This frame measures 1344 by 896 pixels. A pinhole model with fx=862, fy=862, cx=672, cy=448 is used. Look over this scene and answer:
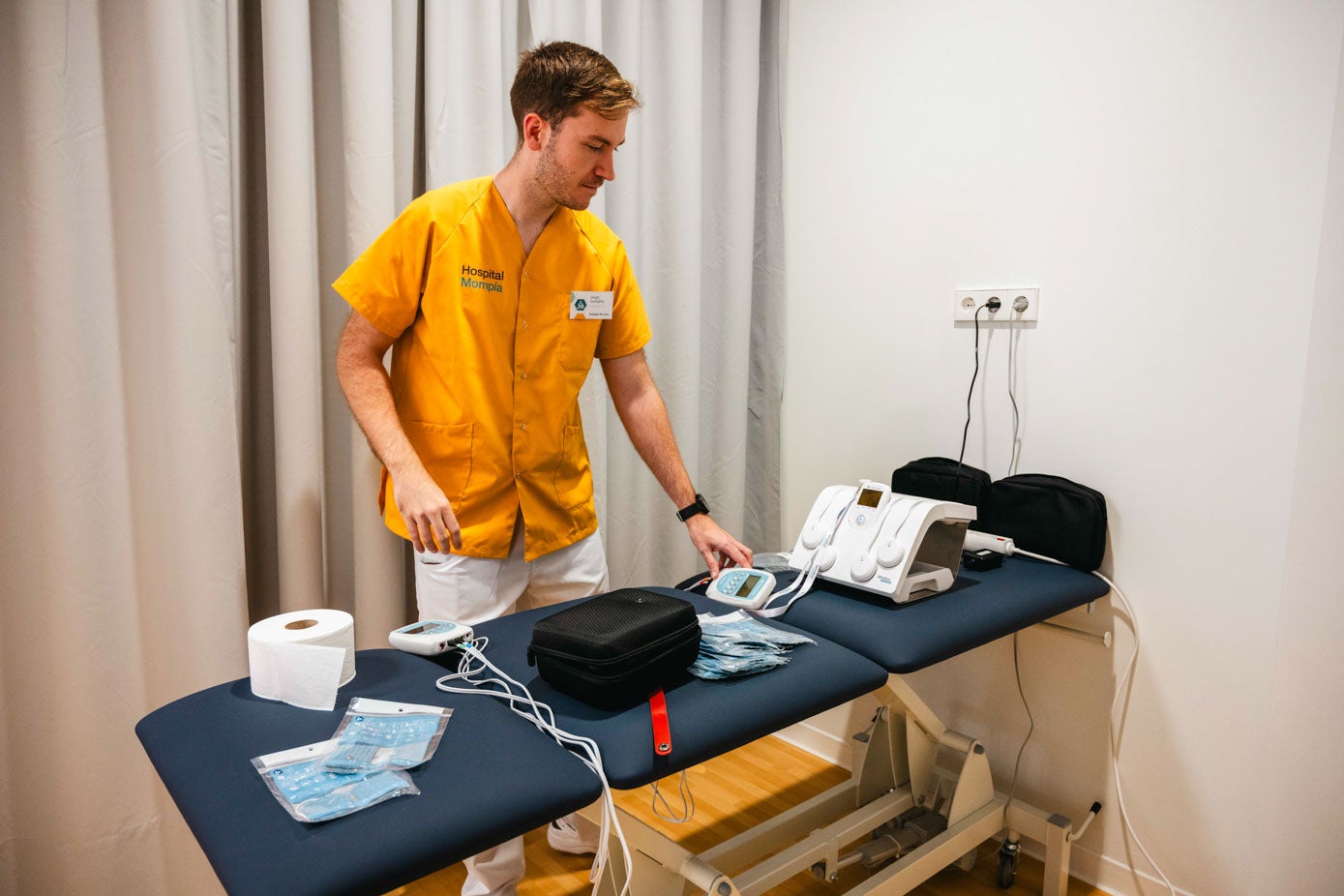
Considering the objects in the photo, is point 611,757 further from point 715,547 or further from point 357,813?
point 715,547

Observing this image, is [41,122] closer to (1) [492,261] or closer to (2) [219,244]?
(2) [219,244]

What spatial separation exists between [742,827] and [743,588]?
99 cm

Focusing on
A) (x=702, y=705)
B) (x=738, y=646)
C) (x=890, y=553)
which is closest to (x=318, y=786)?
(x=702, y=705)

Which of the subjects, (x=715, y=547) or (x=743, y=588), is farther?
(x=715, y=547)

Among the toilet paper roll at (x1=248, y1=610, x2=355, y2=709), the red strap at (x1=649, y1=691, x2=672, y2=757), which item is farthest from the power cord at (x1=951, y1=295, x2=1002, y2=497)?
the toilet paper roll at (x1=248, y1=610, x2=355, y2=709)

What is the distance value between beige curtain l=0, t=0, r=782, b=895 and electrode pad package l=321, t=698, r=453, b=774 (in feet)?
2.56

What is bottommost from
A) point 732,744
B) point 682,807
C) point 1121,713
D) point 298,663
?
point 682,807

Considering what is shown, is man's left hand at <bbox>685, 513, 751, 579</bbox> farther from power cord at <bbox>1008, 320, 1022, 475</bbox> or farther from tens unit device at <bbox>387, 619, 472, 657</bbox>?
power cord at <bbox>1008, 320, 1022, 475</bbox>

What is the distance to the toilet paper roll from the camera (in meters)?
1.14

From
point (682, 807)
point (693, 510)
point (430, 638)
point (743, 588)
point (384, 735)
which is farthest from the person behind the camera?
point (682, 807)

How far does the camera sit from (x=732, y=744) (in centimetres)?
117

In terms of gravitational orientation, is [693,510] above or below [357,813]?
above

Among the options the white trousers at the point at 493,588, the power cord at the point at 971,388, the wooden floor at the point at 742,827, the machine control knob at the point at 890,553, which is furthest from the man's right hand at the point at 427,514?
the power cord at the point at 971,388

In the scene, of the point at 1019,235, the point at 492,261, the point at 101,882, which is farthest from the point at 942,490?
the point at 101,882
